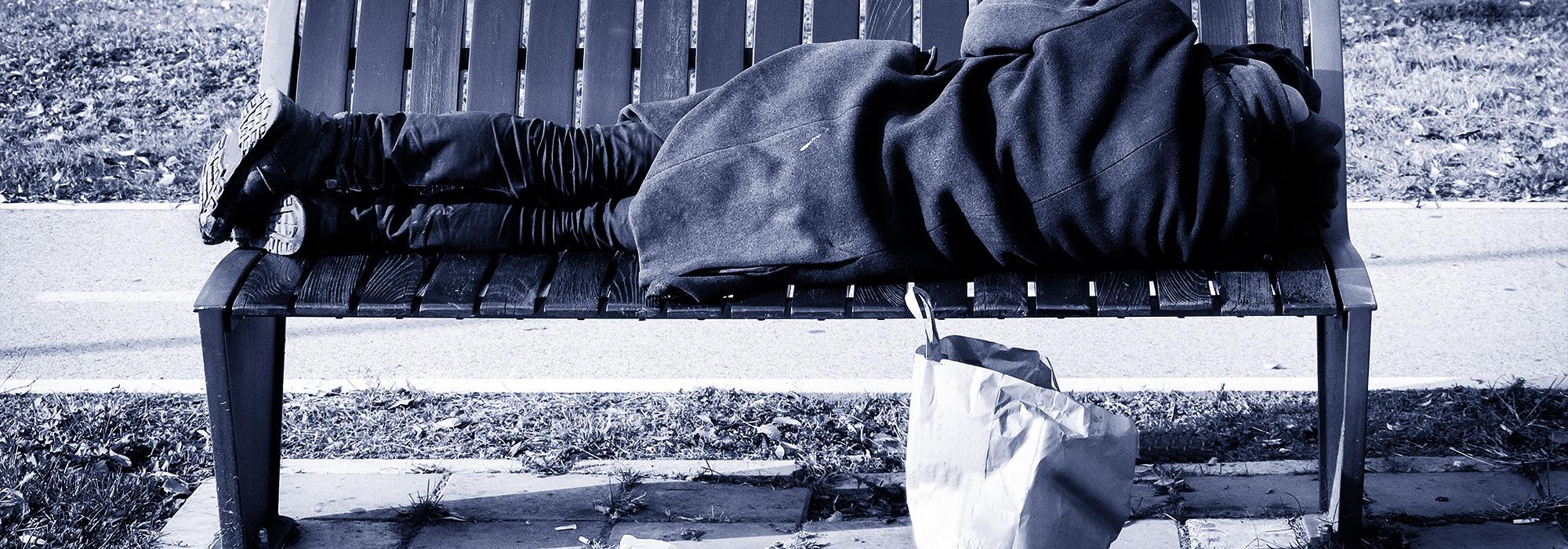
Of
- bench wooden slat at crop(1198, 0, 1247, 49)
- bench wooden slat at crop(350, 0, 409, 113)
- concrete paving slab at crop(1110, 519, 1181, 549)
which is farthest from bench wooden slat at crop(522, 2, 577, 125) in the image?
concrete paving slab at crop(1110, 519, 1181, 549)

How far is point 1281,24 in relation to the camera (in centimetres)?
304

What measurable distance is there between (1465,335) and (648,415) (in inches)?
88.2

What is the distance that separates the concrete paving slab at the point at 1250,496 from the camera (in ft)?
8.76

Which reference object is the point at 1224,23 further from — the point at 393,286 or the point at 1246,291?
the point at 393,286

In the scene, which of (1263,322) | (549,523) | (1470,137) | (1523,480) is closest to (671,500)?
(549,523)

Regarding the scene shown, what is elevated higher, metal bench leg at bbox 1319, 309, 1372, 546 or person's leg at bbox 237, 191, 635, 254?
person's leg at bbox 237, 191, 635, 254

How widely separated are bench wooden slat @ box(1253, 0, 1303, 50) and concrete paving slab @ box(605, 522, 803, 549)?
1.48m

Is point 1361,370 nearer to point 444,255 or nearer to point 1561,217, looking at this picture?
point 444,255

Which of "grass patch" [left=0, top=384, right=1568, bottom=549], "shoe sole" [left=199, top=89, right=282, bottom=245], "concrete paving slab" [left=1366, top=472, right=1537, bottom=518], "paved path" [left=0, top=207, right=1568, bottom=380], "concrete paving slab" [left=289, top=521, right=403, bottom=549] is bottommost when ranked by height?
"concrete paving slab" [left=289, top=521, right=403, bottom=549]

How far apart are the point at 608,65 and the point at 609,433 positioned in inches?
33.0

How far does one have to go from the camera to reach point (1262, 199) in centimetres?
235

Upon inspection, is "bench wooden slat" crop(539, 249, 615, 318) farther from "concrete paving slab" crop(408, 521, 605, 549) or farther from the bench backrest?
the bench backrest

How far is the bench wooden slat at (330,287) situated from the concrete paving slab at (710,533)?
67 centimetres

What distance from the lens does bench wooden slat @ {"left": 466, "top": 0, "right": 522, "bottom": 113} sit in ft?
10.5
